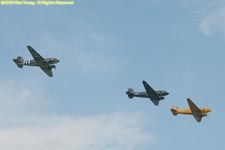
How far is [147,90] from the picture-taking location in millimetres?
199750

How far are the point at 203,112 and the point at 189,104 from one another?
5.39m

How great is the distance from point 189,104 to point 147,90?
12733 mm

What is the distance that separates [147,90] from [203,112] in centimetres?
1700

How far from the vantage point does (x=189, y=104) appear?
196000 millimetres

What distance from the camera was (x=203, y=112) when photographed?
198 m
